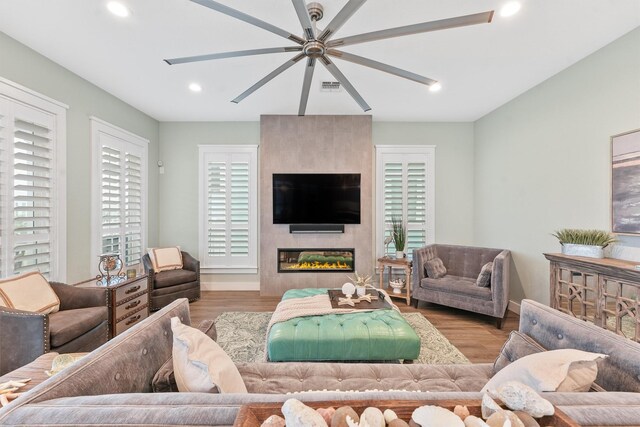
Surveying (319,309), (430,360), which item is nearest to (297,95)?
(319,309)

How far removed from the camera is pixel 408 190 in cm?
439

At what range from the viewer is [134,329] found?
122cm

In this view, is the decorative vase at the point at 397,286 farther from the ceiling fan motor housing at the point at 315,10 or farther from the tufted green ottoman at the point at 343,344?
the ceiling fan motor housing at the point at 315,10

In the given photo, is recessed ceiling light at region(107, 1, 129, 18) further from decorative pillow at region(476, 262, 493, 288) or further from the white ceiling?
decorative pillow at region(476, 262, 493, 288)

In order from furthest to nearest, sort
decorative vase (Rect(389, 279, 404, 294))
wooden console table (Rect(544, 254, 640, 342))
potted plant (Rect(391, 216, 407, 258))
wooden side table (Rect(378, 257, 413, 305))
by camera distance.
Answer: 1. potted plant (Rect(391, 216, 407, 258))
2. decorative vase (Rect(389, 279, 404, 294))
3. wooden side table (Rect(378, 257, 413, 305))
4. wooden console table (Rect(544, 254, 640, 342))

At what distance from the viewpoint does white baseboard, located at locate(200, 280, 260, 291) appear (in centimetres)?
438

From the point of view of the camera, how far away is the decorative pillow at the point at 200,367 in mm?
1011

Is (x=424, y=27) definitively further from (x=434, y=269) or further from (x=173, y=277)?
(x=173, y=277)

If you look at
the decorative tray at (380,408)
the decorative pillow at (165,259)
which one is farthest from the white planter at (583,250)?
the decorative pillow at (165,259)

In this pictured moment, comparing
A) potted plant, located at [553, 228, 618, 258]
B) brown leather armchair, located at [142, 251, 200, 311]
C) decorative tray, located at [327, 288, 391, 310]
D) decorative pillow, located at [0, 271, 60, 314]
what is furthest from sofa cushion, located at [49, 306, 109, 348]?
potted plant, located at [553, 228, 618, 258]

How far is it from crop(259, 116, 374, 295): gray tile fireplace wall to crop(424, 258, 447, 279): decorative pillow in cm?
91

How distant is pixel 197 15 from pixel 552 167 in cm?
384

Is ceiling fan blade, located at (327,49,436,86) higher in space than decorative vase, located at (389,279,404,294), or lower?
higher

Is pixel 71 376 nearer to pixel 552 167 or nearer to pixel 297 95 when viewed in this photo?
pixel 297 95
